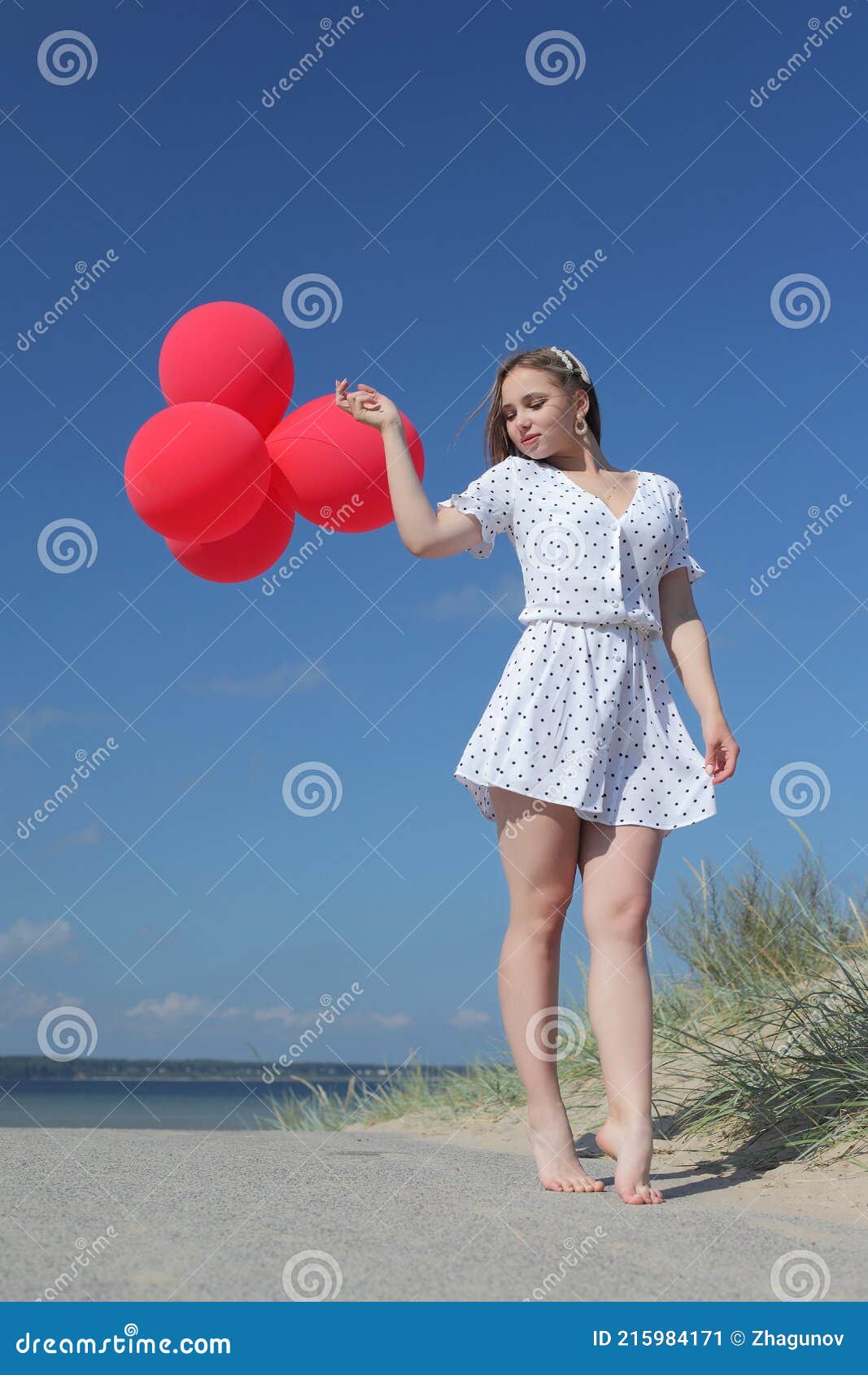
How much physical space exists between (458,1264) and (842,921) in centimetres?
362


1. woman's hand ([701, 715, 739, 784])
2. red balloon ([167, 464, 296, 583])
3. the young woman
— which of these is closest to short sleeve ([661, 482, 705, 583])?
the young woman

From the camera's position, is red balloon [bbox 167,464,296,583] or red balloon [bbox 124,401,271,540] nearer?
red balloon [bbox 124,401,271,540]

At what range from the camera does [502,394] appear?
2906mm

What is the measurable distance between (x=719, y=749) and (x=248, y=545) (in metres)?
1.49

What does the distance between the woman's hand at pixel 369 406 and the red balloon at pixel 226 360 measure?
31.6 inches

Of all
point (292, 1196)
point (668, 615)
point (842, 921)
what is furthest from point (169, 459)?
point (842, 921)

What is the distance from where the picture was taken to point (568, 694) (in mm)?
2646

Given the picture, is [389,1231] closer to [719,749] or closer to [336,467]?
[719,749]

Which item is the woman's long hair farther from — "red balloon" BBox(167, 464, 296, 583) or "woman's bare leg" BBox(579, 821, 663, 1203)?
"woman's bare leg" BBox(579, 821, 663, 1203)

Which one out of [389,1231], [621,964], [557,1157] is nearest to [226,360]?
[621,964]

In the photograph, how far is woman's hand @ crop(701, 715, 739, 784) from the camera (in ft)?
8.79

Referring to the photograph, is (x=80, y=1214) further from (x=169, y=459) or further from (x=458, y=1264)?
(x=169, y=459)

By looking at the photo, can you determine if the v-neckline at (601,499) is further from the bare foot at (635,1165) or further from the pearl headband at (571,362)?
the bare foot at (635,1165)

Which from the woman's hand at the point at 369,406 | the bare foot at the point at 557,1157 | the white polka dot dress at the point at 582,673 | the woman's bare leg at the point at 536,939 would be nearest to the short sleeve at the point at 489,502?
the white polka dot dress at the point at 582,673
